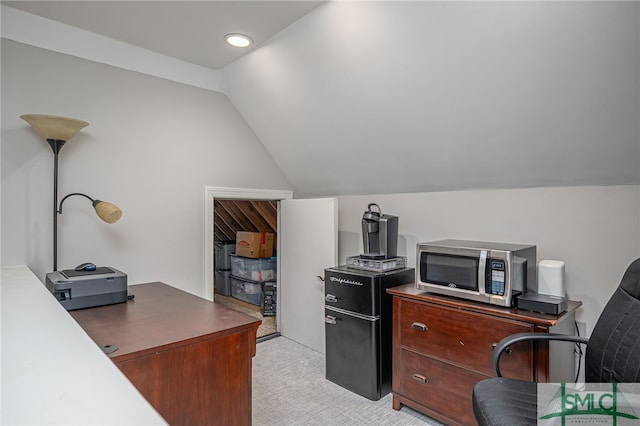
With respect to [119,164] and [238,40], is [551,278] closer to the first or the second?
[238,40]

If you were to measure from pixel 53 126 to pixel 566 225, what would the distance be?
315 centimetres

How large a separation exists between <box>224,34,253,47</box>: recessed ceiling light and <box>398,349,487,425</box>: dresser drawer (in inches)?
93.9

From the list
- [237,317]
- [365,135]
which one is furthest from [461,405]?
[365,135]

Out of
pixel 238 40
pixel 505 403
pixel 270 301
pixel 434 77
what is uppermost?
pixel 238 40

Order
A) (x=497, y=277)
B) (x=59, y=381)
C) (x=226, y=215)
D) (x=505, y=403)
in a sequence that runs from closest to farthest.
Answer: (x=59, y=381), (x=505, y=403), (x=497, y=277), (x=226, y=215)

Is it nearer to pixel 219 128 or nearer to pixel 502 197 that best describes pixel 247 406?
pixel 502 197

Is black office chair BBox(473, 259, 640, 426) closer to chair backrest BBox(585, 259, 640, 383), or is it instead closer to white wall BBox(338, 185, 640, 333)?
chair backrest BBox(585, 259, 640, 383)

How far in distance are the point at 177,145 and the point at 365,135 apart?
1545mm

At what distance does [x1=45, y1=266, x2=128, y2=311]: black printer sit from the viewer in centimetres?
184

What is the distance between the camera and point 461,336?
2.00m

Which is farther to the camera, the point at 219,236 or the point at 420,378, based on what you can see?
the point at 219,236

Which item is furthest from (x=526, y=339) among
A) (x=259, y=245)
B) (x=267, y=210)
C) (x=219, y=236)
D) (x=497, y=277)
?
(x=219, y=236)

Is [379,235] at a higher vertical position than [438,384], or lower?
higher

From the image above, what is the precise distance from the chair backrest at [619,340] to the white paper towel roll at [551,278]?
41cm
